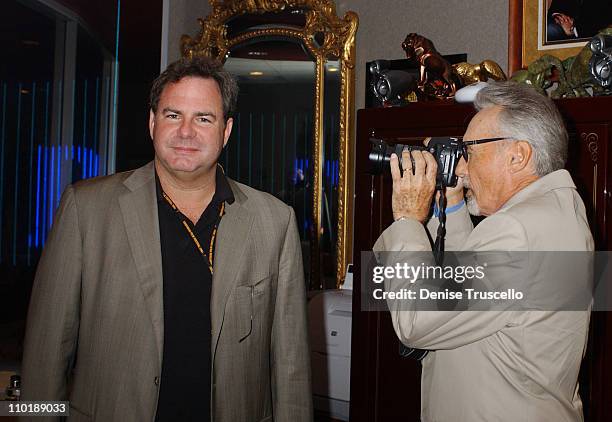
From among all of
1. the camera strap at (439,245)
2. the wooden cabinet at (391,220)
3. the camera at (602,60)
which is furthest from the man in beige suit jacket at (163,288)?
the camera at (602,60)

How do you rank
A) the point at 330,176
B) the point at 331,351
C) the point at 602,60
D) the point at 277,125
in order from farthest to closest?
the point at 277,125 < the point at 330,176 < the point at 331,351 < the point at 602,60

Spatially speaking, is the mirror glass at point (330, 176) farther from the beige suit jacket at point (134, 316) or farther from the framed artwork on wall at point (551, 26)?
the beige suit jacket at point (134, 316)

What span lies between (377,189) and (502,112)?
1.23 meters

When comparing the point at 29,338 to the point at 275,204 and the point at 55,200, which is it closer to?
the point at 275,204

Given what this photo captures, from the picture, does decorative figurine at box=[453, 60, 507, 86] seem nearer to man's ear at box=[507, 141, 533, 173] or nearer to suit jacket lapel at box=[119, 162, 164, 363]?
man's ear at box=[507, 141, 533, 173]

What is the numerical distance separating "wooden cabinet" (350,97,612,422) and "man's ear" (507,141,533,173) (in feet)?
3.04

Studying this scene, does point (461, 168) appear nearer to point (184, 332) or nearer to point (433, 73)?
point (184, 332)

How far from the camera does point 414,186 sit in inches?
56.9

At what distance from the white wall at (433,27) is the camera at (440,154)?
1516 mm

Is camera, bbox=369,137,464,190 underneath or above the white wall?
underneath

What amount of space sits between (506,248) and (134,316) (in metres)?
0.82

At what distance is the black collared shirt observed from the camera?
1.50 m

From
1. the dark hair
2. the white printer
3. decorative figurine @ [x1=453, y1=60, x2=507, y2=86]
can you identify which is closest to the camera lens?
decorative figurine @ [x1=453, y1=60, x2=507, y2=86]

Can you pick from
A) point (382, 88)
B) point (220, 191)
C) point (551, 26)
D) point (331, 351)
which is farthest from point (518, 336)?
point (551, 26)
